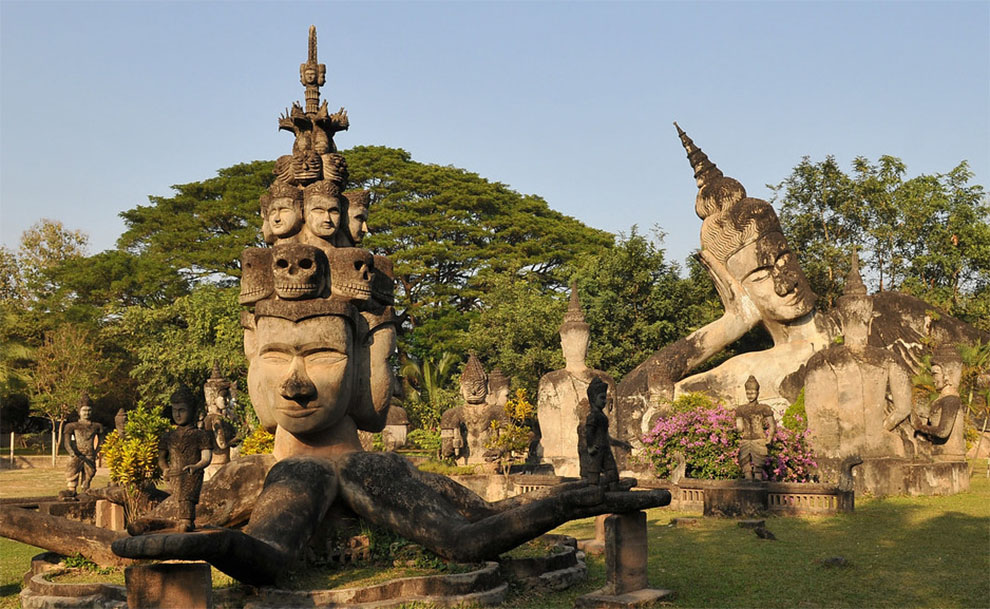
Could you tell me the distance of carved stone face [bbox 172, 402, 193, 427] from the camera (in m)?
8.91

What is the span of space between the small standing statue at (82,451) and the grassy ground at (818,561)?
1783 mm

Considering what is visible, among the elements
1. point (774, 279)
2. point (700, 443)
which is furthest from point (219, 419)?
point (774, 279)

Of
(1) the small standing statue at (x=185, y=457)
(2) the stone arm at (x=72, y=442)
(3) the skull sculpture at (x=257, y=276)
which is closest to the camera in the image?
(1) the small standing statue at (x=185, y=457)

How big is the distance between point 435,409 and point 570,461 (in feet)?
33.2

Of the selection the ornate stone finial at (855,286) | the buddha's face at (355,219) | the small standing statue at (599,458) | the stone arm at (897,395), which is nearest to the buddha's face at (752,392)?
the stone arm at (897,395)

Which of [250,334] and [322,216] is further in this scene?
[322,216]

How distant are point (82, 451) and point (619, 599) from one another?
11.6 m

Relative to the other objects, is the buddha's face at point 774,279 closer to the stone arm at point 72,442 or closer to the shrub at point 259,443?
the shrub at point 259,443

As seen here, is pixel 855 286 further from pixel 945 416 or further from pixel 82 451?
pixel 82 451

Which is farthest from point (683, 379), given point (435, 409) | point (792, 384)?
point (435, 409)

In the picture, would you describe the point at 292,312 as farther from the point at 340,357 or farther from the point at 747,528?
the point at 747,528

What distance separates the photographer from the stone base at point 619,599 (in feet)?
25.5

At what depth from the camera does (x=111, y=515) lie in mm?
11805

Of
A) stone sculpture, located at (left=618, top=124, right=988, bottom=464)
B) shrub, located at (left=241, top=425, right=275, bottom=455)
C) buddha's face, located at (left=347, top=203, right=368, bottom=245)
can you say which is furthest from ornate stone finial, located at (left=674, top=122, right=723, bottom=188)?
buddha's face, located at (left=347, top=203, right=368, bottom=245)
